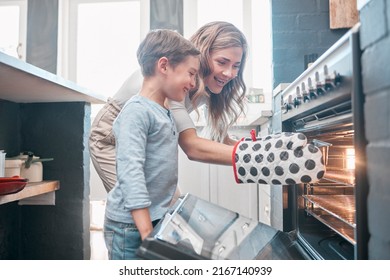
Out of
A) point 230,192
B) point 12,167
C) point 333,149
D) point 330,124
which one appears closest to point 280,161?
point 330,124

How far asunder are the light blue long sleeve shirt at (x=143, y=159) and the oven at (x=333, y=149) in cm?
29

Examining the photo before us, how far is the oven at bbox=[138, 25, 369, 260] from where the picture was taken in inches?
17.7

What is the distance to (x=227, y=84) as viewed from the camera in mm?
1043

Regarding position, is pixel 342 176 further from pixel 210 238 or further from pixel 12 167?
pixel 12 167

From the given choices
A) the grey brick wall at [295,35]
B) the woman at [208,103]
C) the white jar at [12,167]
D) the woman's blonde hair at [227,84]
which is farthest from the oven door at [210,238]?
the grey brick wall at [295,35]

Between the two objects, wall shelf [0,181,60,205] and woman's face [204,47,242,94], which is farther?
woman's face [204,47,242,94]

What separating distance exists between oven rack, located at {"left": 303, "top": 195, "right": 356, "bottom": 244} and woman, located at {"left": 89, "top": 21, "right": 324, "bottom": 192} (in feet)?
0.80

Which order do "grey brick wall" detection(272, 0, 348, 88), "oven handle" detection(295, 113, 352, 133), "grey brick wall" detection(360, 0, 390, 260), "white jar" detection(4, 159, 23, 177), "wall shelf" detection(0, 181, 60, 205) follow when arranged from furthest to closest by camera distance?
"grey brick wall" detection(272, 0, 348, 88), "white jar" detection(4, 159, 23, 177), "wall shelf" detection(0, 181, 60, 205), "oven handle" detection(295, 113, 352, 133), "grey brick wall" detection(360, 0, 390, 260)

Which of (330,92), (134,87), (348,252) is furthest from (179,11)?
(348,252)

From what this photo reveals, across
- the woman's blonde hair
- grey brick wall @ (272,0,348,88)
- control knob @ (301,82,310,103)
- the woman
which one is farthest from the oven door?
grey brick wall @ (272,0,348,88)

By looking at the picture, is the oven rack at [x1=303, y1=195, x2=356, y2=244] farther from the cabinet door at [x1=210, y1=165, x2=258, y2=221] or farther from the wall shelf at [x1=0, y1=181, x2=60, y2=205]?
the wall shelf at [x1=0, y1=181, x2=60, y2=205]

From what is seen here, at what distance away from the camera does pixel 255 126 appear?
1.44 m

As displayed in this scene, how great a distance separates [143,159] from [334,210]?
1.39ft

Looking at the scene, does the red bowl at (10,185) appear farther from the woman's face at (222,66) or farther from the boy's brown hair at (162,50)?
the woman's face at (222,66)
